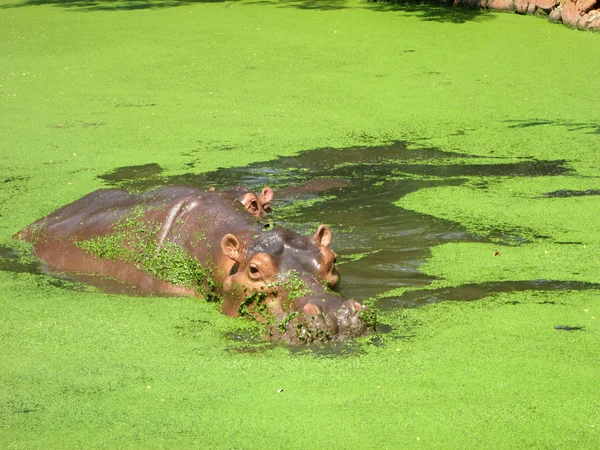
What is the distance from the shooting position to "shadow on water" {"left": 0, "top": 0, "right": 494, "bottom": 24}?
1244 centimetres

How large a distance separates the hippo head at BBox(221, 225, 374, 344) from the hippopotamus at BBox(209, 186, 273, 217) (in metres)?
0.85

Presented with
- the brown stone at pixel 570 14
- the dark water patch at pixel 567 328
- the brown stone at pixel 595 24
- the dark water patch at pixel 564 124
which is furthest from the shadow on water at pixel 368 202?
the brown stone at pixel 570 14

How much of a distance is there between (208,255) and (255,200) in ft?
2.75

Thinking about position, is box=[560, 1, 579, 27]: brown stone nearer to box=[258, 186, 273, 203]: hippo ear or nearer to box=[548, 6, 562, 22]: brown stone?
box=[548, 6, 562, 22]: brown stone

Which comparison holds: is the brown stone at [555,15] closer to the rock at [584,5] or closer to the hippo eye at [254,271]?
the rock at [584,5]

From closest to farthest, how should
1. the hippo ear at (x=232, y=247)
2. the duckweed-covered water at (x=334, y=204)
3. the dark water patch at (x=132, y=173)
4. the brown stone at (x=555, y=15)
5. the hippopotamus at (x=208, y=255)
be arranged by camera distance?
1. the duckweed-covered water at (x=334, y=204)
2. the hippopotamus at (x=208, y=255)
3. the hippo ear at (x=232, y=247)
4. the dark water patch at (x=132, y=173)
5. the brown stone at (x=555, y=15)

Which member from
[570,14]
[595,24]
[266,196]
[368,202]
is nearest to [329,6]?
[570,14]

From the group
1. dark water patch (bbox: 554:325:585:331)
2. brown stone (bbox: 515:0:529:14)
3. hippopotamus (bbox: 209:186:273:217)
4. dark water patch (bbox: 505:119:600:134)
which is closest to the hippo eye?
hippopotamus (bbox: 209:186:273:217)

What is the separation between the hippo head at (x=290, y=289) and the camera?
414 centimetres

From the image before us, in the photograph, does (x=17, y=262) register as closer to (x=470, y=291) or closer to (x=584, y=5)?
(x=470, y=291)

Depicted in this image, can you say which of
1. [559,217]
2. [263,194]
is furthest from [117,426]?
[559,217]

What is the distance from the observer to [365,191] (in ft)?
22.0

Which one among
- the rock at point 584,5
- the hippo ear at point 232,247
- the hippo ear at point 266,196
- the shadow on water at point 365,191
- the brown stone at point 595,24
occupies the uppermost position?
the rock at point 584,5

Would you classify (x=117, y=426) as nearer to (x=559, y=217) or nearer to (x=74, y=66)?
(x=559, y=217)
